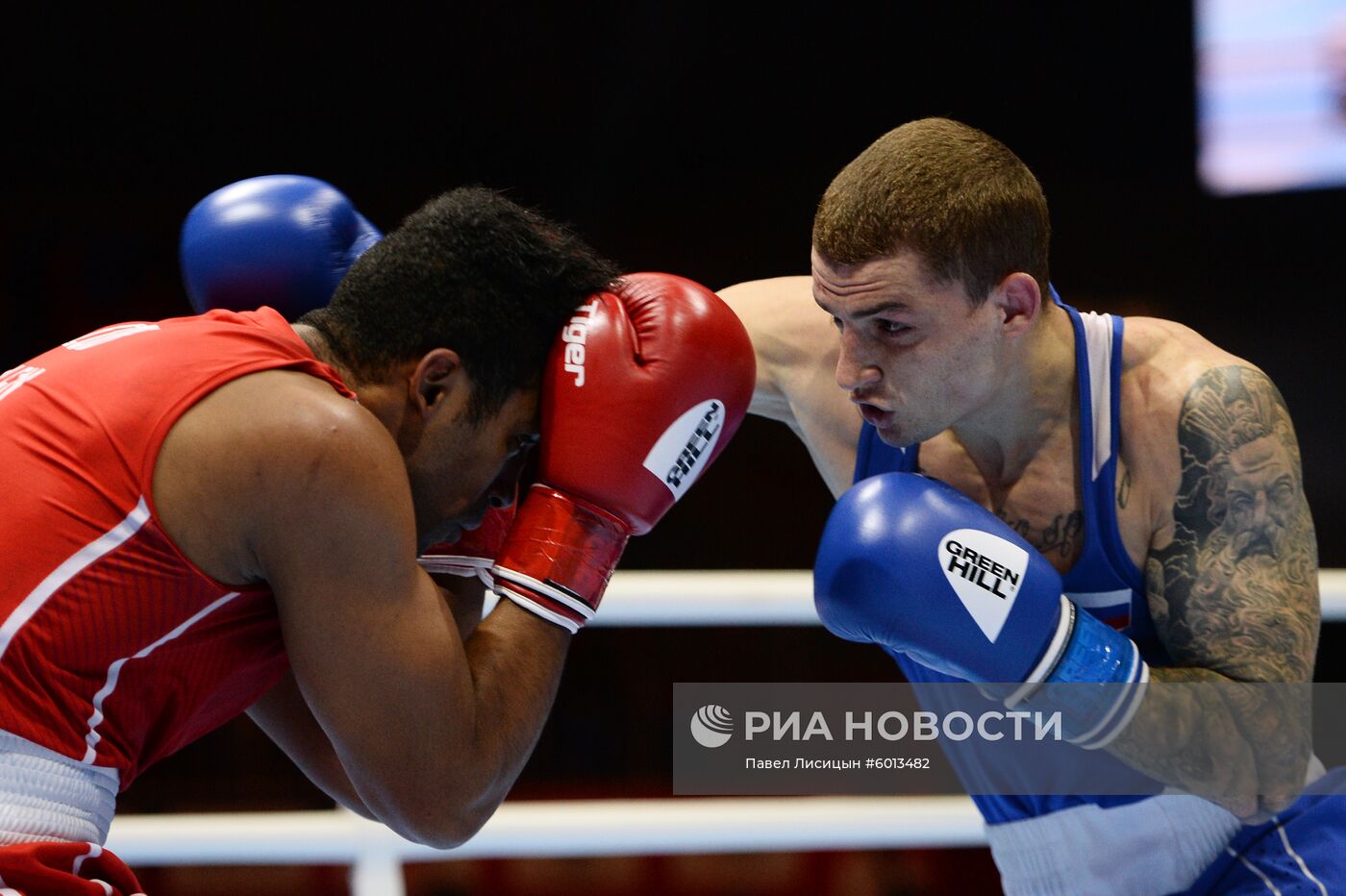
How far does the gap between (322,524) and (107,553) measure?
0.67ft

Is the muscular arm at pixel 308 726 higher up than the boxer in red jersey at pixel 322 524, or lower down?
lower down

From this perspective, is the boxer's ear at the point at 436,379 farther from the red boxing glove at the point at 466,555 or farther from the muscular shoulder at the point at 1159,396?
the muscular shoulder at the point at 1159,396

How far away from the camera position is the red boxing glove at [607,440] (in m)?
1.54

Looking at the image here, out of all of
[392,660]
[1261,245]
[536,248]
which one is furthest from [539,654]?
[1261,245]

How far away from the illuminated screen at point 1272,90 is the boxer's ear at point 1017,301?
14.7 feet

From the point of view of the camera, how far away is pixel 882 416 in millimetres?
1711

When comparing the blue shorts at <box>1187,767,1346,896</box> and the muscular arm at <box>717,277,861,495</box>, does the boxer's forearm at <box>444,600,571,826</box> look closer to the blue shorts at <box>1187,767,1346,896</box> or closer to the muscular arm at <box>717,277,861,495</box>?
the muscular arm at <box>717,277,861,495</box>

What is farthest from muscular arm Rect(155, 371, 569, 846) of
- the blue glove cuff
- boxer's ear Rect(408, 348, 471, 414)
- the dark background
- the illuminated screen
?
the illuminated screen

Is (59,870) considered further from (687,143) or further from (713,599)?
(687,143)

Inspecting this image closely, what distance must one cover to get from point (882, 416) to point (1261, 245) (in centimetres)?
542

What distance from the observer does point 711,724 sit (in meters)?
2.05

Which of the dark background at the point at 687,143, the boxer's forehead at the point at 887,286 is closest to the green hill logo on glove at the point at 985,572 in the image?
the boxer's forehead at the point at 887,286

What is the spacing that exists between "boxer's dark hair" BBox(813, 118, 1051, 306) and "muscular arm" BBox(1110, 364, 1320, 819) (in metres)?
0.30

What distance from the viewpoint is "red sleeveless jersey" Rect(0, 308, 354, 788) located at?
1297 mm
